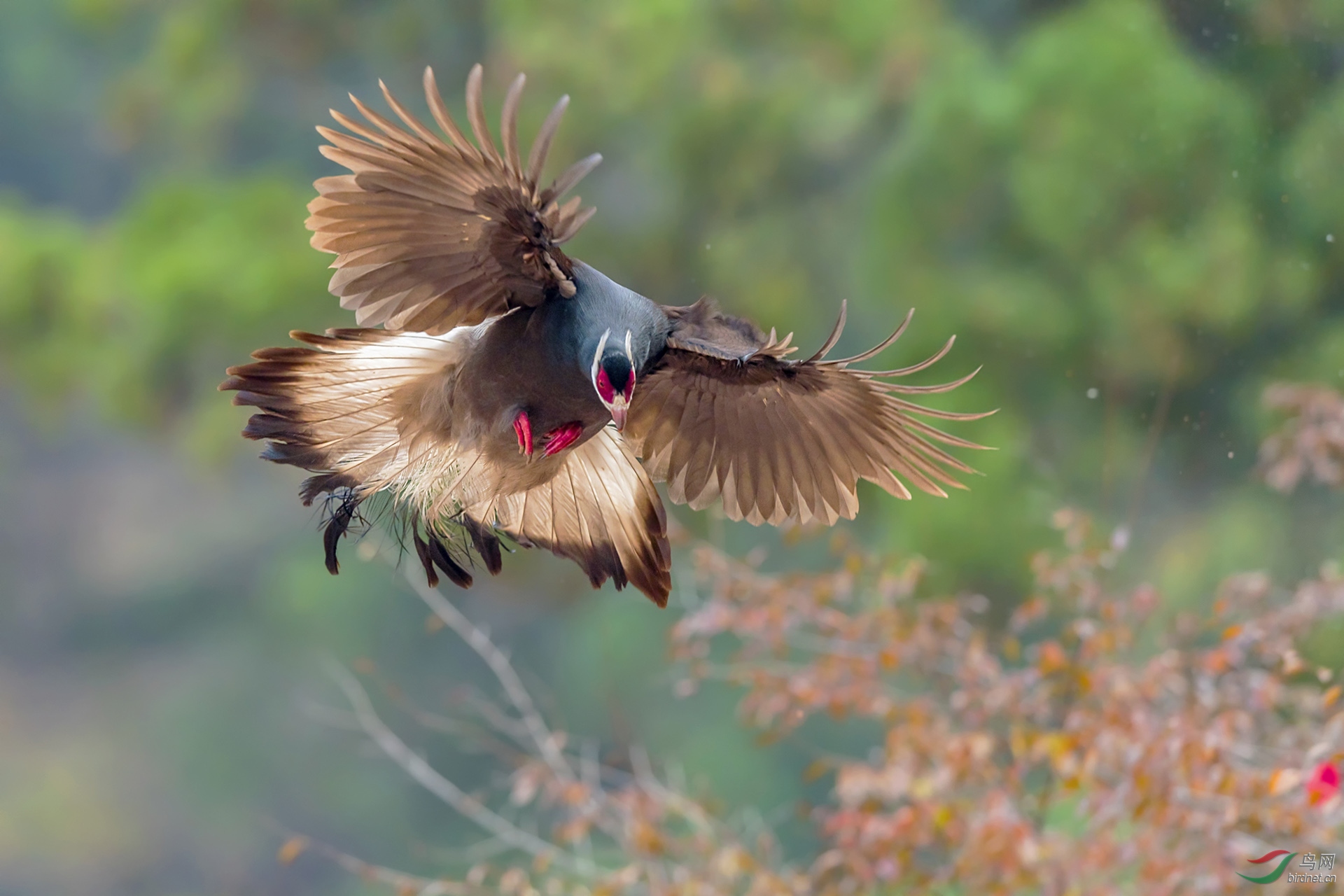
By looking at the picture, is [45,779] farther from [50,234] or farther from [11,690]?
[50,234]

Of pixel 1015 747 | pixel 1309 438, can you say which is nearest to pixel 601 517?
pixel 1015 747

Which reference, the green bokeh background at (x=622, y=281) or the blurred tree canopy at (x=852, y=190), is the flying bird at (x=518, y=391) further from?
the blurred tree canopy at (x=852, y=190)

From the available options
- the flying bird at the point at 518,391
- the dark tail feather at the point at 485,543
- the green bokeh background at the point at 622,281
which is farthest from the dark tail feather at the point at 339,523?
the green bokeh background at the point at 622,281

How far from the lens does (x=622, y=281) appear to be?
13.1 feet

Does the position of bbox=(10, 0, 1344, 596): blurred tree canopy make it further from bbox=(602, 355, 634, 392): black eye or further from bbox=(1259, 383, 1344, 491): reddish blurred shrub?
bbox=(602, 355, 634, 392): black eye

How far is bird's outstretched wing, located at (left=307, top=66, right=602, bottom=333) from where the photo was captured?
1096 millimetres

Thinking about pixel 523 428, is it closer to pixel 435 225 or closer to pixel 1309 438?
pixel 435 225

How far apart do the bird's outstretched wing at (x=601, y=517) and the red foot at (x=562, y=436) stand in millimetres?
162

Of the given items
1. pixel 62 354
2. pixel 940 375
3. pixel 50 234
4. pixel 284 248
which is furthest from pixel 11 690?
pixel 940 375

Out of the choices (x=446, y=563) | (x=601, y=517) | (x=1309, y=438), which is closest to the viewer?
(x=446, y=563)

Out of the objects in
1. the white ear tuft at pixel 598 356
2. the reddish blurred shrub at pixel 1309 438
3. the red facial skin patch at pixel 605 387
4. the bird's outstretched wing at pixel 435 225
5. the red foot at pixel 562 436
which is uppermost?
the bird's outstretched wing at pixel 435 225

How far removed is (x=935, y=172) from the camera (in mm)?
3875

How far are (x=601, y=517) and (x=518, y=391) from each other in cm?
30

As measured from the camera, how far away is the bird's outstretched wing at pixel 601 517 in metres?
1.44
